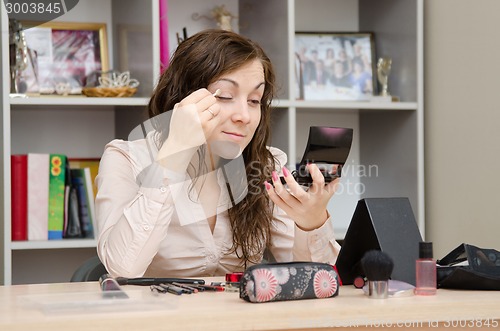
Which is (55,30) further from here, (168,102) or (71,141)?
(168,102)

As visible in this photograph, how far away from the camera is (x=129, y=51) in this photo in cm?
278

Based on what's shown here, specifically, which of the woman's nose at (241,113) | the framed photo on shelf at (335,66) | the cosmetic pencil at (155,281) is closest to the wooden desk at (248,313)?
the cosmetic pencil at (155,281)

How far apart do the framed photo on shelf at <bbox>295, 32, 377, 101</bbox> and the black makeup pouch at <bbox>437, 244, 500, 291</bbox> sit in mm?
1645

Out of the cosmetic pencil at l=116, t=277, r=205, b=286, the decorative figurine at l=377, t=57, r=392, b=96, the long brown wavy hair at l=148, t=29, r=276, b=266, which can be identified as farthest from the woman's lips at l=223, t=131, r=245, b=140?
the decorative figurine at l=377, t=57, r=392, b=96

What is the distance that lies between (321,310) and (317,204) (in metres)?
0.45

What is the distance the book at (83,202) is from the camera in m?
2.67

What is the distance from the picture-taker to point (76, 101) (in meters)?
2.59

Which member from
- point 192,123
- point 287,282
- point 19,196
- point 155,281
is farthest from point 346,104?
point 287,282

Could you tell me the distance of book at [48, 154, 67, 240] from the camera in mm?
2615

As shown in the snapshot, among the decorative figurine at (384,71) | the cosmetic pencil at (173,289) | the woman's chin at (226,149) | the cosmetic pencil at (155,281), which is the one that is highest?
the decorative figurine at (384,71)

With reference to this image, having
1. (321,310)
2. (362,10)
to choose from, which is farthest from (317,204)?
(362,10)

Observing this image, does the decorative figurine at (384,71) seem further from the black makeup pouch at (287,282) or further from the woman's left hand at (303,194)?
the black makeup pouch at (287,282)

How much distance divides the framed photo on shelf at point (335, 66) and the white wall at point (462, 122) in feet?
0.84

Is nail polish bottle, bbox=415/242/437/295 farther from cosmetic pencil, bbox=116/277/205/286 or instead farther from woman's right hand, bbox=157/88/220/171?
woman's right hand, bbox=157/88/220/171
